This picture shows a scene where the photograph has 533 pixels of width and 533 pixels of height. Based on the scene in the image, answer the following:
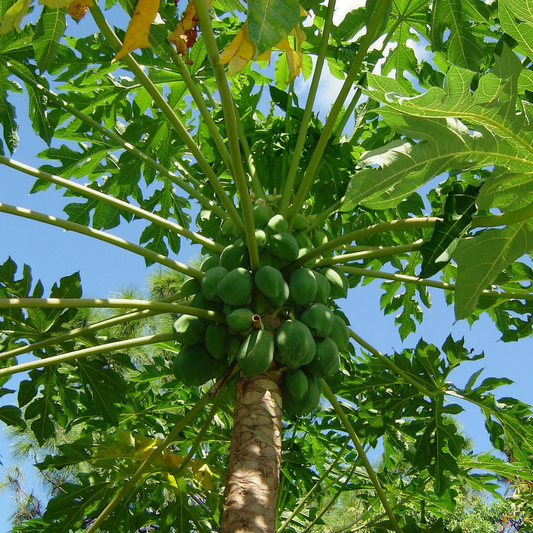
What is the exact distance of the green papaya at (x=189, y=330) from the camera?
7.99ft

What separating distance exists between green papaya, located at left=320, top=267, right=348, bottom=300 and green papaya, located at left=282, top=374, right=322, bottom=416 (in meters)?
0.38

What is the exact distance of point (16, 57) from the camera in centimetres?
288

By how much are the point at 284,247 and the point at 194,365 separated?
56 centimetres

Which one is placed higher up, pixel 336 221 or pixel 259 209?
pixel 336 221

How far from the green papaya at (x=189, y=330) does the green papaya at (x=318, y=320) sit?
39 cm

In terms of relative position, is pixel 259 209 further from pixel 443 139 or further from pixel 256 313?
pixel 443 139

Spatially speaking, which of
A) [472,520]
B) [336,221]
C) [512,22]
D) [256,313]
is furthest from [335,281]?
[472,520]

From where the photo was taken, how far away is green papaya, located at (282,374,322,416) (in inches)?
93.1

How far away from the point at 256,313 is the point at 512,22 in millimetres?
1286

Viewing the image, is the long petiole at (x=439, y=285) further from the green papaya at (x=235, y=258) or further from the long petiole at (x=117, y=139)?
the long petiole at (x=117, y=139)

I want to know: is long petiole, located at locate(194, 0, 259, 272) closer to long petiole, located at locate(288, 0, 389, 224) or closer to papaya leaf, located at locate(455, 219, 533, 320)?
long petiole, located at locate(288, 0, 389, 224)

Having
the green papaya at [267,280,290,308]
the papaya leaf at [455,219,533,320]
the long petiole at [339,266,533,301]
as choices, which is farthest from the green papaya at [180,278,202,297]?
the papaya leaf at [455,219,533,320]

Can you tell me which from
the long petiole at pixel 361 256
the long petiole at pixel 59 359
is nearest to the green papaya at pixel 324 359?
the long petiole at pixel 361 256

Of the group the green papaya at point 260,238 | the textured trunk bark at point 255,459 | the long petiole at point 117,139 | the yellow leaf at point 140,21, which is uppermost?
the long petiole at point 117,139
